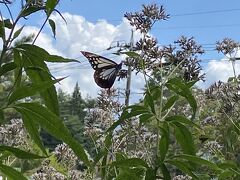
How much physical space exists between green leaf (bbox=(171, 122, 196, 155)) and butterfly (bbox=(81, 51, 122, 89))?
0.36 metres

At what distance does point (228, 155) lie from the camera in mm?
3307

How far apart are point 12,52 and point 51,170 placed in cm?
231

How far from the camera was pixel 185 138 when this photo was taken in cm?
162

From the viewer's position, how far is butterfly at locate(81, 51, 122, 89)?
72.6 inches

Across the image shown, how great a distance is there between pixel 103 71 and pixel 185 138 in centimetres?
43

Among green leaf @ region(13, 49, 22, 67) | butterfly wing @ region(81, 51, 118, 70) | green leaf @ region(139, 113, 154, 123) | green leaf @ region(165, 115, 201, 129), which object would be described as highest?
butterfly wing @ region(81, 51, 118, 70)

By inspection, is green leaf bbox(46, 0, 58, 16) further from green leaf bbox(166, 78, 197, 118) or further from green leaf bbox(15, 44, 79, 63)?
green leaf bbox(166, 78, 197, 118)

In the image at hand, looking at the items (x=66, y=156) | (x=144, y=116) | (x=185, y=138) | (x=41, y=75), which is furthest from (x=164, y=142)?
(x=66, y=156)

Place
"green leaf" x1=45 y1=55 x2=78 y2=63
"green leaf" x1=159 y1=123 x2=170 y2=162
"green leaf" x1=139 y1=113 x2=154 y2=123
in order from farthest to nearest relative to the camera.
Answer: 1. "green leaf" x1=139 y1=113 x2=154 y2=123
2. "green leaf" x1=159 y1=123 x2=170 y2=162
3. "green leaf" x1=45 y1=55 x2=78 y2=63

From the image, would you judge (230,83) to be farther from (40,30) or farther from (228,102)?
(40,30)

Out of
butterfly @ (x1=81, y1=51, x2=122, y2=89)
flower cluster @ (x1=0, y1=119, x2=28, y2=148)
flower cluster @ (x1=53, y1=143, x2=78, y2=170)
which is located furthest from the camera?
flower cluster @ (x1=53, y1=143, x2=78, y2=170)

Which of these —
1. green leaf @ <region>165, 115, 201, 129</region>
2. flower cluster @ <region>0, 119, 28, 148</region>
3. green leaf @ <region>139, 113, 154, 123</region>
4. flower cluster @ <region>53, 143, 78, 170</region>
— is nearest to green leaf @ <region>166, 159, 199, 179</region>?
green leaf @ <region>165, 115, 201, 129</region>

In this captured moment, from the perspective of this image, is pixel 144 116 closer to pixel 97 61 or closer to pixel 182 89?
pixel 182 89

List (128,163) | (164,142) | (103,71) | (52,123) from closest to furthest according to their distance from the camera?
(52,123) → (128,163) → (164,142) → (103,71)
